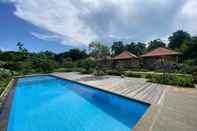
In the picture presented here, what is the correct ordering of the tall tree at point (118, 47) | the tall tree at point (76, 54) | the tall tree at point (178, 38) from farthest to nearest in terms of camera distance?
1. the tall tree at point (118, 47)
2. the tall tree at point (76, 54)
3. the tall tree at point (178, 38)

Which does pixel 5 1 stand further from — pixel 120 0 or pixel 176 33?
pixel 176 33

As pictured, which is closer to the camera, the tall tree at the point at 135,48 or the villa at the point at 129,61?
the villa at the point at 129,61

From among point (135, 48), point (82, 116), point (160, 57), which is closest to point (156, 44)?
point (135, 48)

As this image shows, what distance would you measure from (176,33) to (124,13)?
90.4 feet

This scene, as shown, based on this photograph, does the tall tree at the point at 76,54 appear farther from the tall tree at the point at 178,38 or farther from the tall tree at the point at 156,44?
the tall tree at the point at 178,38

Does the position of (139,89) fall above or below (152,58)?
below

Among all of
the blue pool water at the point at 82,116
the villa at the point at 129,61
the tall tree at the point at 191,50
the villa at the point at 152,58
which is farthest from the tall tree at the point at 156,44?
the blue pool water at the point at 82,116

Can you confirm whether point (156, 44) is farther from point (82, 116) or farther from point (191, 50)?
point (82, 116)

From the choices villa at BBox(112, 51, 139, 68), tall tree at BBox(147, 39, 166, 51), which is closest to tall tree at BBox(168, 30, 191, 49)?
tall tree at BBox(147, 39, 166, 51)

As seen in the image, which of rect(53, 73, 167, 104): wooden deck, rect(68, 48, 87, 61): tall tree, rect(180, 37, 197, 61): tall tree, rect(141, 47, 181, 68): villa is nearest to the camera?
rect(53, 73, 167, 104): wooden deck

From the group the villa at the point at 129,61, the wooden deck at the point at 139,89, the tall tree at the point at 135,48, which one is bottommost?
the wooden deck at the point at 139,89

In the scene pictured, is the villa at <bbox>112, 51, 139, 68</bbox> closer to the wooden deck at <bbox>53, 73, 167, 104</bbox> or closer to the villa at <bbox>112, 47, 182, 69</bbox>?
the villa at <bbox>112, 47, 182, 69</bbox>

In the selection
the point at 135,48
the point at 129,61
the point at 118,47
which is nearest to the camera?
the point at 129,61

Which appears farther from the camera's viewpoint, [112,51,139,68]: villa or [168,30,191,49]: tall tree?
[168,30,191,49]: tall tree
